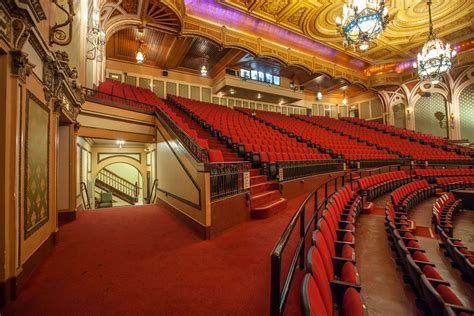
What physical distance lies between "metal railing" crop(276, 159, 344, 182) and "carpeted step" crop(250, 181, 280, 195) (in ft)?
0.52

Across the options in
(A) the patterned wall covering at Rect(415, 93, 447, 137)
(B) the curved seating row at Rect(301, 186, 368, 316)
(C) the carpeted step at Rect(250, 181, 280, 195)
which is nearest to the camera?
(B) the curved seating row at Rect(301, 186, 368, 316)

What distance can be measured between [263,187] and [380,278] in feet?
7.76

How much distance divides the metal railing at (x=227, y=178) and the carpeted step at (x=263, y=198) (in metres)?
0.26

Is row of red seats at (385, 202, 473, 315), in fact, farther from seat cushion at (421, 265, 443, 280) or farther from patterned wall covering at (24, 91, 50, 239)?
→ patterned wall covering at (24, 91, 50, 239)

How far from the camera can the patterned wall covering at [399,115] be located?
512 inches

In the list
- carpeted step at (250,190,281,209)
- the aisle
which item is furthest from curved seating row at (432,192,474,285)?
carpeted step at (250,190,281,209)

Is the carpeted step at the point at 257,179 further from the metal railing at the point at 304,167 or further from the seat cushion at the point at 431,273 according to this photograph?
the seat cushion at the point at 431,273

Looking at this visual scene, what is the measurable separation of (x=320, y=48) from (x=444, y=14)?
15.7ft

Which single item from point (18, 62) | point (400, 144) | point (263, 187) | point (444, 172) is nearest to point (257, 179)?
point (263, 187)

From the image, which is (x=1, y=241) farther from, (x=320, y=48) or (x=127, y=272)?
(x=320, y=48)

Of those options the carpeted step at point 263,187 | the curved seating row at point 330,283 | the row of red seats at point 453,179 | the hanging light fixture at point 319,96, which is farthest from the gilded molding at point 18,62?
the hanging light fixture at point 319,96

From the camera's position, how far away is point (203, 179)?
256cm

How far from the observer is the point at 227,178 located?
→ 2.96 m

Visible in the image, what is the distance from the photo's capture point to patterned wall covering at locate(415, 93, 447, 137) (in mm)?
11508
